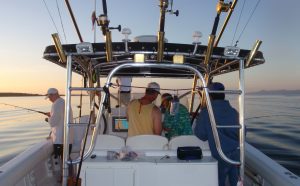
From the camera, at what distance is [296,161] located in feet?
Result: 35.5

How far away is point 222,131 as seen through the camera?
3.66 metres

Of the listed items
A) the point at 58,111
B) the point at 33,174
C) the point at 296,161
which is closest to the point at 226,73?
the point at 58,111

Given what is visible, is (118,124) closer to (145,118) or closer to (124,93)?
(124,93)

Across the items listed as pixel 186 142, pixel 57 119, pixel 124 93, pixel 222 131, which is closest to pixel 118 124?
pixel 124 93

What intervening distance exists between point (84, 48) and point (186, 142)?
5.32ft

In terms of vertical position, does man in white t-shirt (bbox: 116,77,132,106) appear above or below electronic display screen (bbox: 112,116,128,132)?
Result: above

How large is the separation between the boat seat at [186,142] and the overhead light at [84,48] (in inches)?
56.8

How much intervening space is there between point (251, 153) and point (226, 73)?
4.46ft

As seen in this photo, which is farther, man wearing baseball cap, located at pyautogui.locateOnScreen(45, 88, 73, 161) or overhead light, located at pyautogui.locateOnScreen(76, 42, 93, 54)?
man wearing baseball cap, located at pyautogui.locateOnScreen(45, 88, 73, 161)

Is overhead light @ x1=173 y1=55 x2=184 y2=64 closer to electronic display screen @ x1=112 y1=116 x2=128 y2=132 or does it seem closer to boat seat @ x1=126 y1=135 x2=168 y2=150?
boat seat @ x1=126 y1=135 x2=168 y2=150

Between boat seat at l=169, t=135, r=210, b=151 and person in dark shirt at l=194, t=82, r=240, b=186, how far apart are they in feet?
0.25

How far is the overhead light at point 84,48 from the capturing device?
3150 mm

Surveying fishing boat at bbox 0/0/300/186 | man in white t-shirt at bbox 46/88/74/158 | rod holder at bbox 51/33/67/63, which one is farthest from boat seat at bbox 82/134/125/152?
man in white t-shirt at bbox 46/88/74/158

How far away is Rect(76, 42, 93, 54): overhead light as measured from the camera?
315 centimetres
